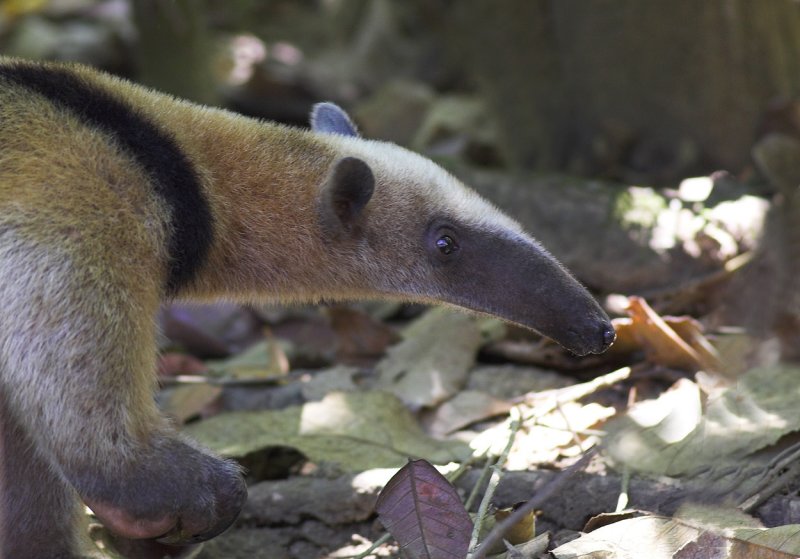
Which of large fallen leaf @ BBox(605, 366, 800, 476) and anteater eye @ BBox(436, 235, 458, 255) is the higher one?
anteater eye @ BBox(436, 235, 458, 255)

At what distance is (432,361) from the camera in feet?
18.2

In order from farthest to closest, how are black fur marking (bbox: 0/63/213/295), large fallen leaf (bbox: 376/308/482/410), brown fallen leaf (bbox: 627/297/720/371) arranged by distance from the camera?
large fallen leaf (bbox: 376/308/482/410), brown fallen leaf (bbox: 627/297/720/371), black fur marking (bbox: 0/63/213/295)

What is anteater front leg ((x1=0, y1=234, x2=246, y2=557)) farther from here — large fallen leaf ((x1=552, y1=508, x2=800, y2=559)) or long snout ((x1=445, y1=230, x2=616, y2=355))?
long snout ((x1=445, y1=230, x2=616, y2=355))

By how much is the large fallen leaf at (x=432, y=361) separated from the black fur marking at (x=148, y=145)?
5.27 feet

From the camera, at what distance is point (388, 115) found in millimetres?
10758

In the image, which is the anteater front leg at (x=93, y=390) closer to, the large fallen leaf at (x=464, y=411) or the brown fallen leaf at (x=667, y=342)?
the large fallen leaf at (x=464, y=411)

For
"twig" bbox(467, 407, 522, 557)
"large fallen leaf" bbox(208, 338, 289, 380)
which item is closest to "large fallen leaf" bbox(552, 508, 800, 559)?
"twig" bbox(467, 407, 522, 557)

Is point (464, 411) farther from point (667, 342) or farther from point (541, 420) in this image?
point (667, 342)

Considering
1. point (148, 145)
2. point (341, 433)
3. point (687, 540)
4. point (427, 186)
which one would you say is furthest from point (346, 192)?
point (687, 540)

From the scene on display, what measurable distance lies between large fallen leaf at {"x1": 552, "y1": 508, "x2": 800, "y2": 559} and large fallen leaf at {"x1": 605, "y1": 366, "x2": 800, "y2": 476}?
1.63 ft

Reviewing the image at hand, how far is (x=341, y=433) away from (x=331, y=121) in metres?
1.51

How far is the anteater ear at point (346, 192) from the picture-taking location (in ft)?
13.6

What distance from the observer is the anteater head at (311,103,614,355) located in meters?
4.38

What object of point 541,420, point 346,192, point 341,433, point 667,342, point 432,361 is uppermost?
point 346,192
